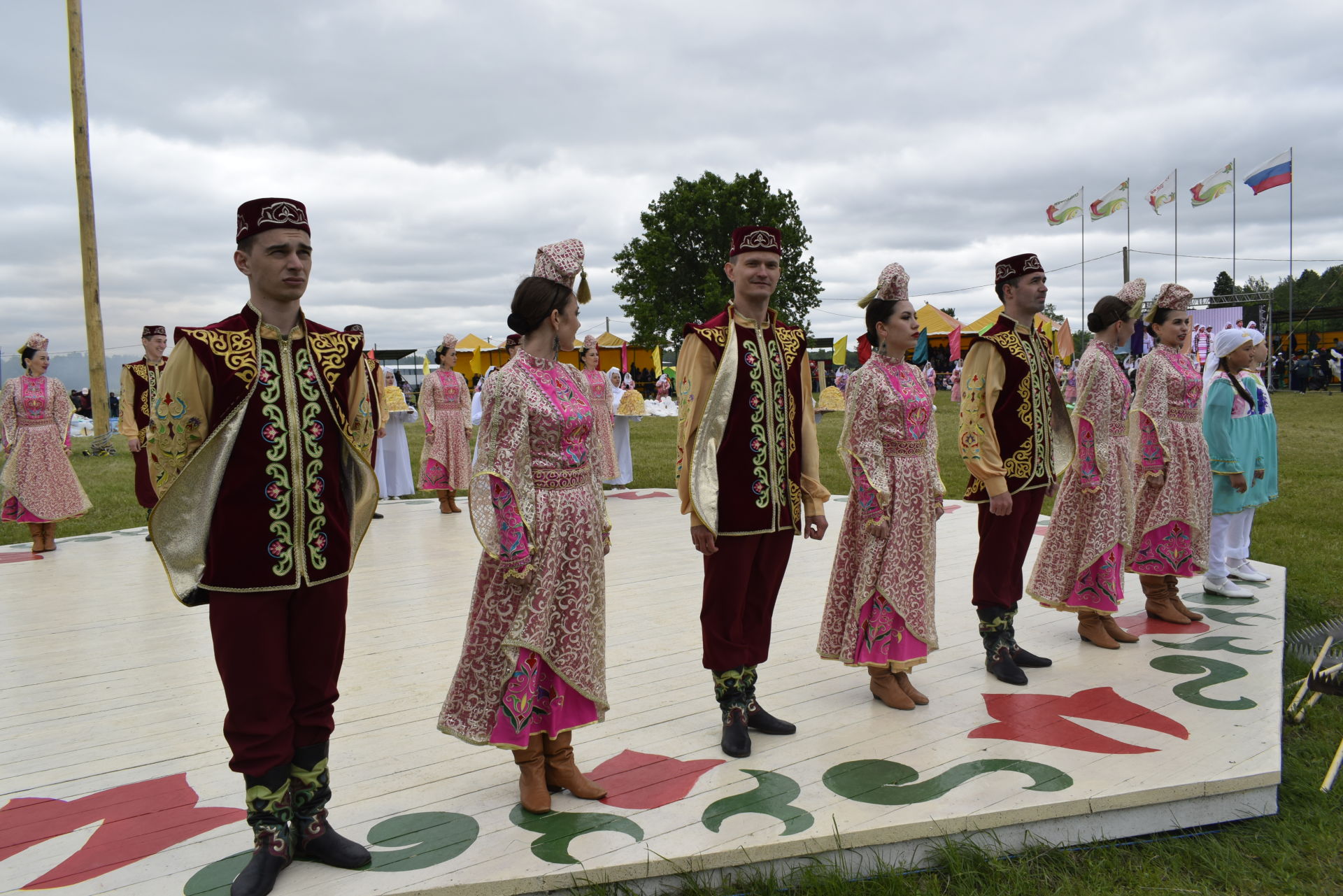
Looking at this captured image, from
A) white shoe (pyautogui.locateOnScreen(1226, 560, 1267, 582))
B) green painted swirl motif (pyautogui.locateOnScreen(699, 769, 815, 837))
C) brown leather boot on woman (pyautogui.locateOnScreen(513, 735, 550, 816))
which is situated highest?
brown leather boot on woman (pyautogui.locateOnScreen(513, 735, 550, 816))

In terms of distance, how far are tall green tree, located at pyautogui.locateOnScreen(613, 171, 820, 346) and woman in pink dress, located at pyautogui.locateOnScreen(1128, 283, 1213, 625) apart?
29.2 metres

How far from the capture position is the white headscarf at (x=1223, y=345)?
18.3ft

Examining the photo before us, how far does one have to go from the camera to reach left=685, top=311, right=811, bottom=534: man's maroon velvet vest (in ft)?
11.2

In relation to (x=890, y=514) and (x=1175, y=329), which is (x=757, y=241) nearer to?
(x=890, y=514)

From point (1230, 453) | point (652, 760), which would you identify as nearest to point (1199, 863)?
point (652, 760)

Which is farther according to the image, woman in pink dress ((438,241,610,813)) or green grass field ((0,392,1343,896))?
woman in pink dress ((438,241,610,813))

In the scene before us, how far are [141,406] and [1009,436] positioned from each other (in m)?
7.02

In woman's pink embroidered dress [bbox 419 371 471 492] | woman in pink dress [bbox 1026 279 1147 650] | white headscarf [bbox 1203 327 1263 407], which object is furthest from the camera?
woman's pink embroidered dress [bbox 419 371 471 492]

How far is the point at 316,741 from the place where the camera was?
2.63m

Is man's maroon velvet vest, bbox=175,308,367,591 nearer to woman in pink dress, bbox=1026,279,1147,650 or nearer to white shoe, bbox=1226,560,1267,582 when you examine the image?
woman in pink dress, bbox=1026,279,1147,650

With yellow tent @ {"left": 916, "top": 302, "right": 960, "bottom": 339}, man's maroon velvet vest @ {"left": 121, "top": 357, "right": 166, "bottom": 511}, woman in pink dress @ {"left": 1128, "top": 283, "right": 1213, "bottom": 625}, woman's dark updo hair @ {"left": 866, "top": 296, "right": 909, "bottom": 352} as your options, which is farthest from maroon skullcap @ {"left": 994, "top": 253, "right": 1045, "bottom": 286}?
yellow tent @ {"left": 916, "top": 302, "right": 960, "bottom": 339}

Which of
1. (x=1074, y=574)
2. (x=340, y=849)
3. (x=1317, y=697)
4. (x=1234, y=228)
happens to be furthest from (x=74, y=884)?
(x=1234, y=228)

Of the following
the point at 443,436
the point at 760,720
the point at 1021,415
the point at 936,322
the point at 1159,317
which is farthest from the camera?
the point at 936,322

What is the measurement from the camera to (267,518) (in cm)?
247
